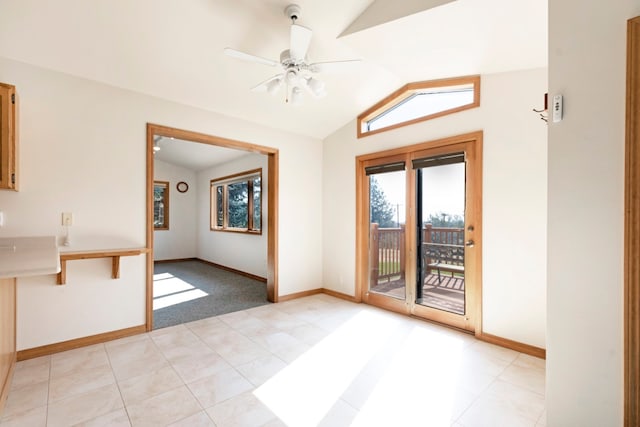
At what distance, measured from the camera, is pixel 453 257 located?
3299 millimetres

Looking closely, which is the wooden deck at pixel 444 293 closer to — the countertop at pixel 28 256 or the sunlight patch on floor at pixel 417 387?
the sunlight patch on floor at pixel 417 387

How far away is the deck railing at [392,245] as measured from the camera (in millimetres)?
3377

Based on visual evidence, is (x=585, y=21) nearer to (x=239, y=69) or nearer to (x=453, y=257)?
(x=453, y=257)

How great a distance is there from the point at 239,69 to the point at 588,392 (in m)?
3.49

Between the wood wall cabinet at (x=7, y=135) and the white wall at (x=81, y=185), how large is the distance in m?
0.34

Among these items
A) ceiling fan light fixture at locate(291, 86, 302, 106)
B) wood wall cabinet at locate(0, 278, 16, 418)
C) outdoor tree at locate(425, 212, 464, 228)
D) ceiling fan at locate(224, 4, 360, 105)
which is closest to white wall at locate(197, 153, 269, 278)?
ceiling fan light fixture at locate(291, 86, 302, 106)

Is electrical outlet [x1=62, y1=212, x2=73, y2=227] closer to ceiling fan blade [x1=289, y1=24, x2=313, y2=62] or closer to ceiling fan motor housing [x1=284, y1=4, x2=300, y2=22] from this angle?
ceiling fan blade [x1=289, y1=24, x2=313, y2=62]

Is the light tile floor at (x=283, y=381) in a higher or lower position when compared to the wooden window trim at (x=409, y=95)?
lower

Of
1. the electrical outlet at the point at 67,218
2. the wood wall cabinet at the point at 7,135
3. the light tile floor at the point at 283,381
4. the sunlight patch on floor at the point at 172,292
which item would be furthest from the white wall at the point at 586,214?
the sunlight patch on floor at the point at 172,292

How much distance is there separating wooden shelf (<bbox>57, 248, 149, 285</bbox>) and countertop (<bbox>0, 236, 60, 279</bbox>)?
0.13 m

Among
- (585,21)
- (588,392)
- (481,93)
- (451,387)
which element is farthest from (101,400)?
(481,93)

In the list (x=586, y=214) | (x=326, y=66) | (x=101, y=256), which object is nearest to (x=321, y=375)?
(x=586, y=214)

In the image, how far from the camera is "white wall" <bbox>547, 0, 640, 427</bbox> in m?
1.31

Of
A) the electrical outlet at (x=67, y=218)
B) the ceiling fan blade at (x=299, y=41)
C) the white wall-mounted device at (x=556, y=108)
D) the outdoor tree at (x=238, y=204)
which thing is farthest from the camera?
the outdoor tree at (x=238, y=204)
